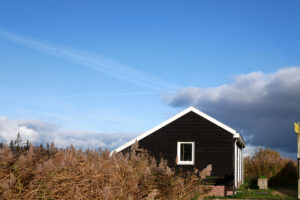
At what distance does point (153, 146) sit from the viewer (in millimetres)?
24328

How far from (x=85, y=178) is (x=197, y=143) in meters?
20.2

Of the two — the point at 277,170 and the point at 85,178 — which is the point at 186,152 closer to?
the point at 277,170

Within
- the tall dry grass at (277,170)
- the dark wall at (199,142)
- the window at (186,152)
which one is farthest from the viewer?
the tall dry grass at (277,170)

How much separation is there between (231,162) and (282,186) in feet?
34.3

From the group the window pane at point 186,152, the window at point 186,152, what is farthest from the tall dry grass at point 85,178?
the window pane at point 186,152

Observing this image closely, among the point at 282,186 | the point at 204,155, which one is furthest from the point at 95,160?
the point at 282,186

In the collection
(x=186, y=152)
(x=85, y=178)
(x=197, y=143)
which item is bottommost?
(x=85, y=178)

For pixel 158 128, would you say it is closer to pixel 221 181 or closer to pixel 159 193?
pixel 221 181

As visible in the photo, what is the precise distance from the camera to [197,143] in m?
23.7

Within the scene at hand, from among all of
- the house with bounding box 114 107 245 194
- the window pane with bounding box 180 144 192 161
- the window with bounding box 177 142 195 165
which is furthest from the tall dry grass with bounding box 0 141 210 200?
the window pane with bounding box 180 144 192 161

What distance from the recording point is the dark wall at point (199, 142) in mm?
23266

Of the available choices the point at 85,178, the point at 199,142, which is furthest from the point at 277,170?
the point at 85,178

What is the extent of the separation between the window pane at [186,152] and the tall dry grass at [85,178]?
1954cm

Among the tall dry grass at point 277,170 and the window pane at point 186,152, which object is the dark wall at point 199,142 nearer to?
the window pane at point 186,152
